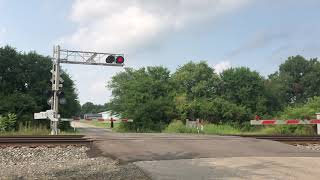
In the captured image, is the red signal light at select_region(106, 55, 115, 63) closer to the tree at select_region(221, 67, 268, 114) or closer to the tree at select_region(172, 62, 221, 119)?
the tree at select_region(172, 62, 221, 119)

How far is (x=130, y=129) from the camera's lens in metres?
39.5

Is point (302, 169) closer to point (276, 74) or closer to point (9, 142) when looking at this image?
point (9, 142)

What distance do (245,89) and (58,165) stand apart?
61.3 meters

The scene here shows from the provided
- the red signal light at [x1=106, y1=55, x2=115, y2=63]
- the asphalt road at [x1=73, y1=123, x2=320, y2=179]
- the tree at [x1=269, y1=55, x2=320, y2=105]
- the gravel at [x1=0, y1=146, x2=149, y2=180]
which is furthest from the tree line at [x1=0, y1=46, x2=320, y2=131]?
the asphalt road at [x1=73, y1=123, x2=320, y2=179]

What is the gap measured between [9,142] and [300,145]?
12.2m

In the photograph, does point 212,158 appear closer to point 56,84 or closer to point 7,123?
point 56,84

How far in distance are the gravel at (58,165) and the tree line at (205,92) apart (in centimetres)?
2325

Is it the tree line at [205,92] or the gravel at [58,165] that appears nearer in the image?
the gravel at [58,165]

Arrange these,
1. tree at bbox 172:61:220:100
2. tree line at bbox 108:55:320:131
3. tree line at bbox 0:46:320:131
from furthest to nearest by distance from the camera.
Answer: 1. tree at bbox 172:61:220:100
2. tree line at bbox 108:55:320:131
3. tree line at bbox 0:46:320:131

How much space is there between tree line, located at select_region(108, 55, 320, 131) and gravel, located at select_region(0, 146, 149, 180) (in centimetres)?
2325

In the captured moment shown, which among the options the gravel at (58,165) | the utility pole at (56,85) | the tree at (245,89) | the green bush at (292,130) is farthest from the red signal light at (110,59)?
the tree at (245,89)

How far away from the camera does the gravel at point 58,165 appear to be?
1052cm

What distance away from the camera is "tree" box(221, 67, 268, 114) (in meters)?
71.4

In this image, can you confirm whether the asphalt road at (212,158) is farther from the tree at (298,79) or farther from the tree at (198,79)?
the tree at (298,79)
